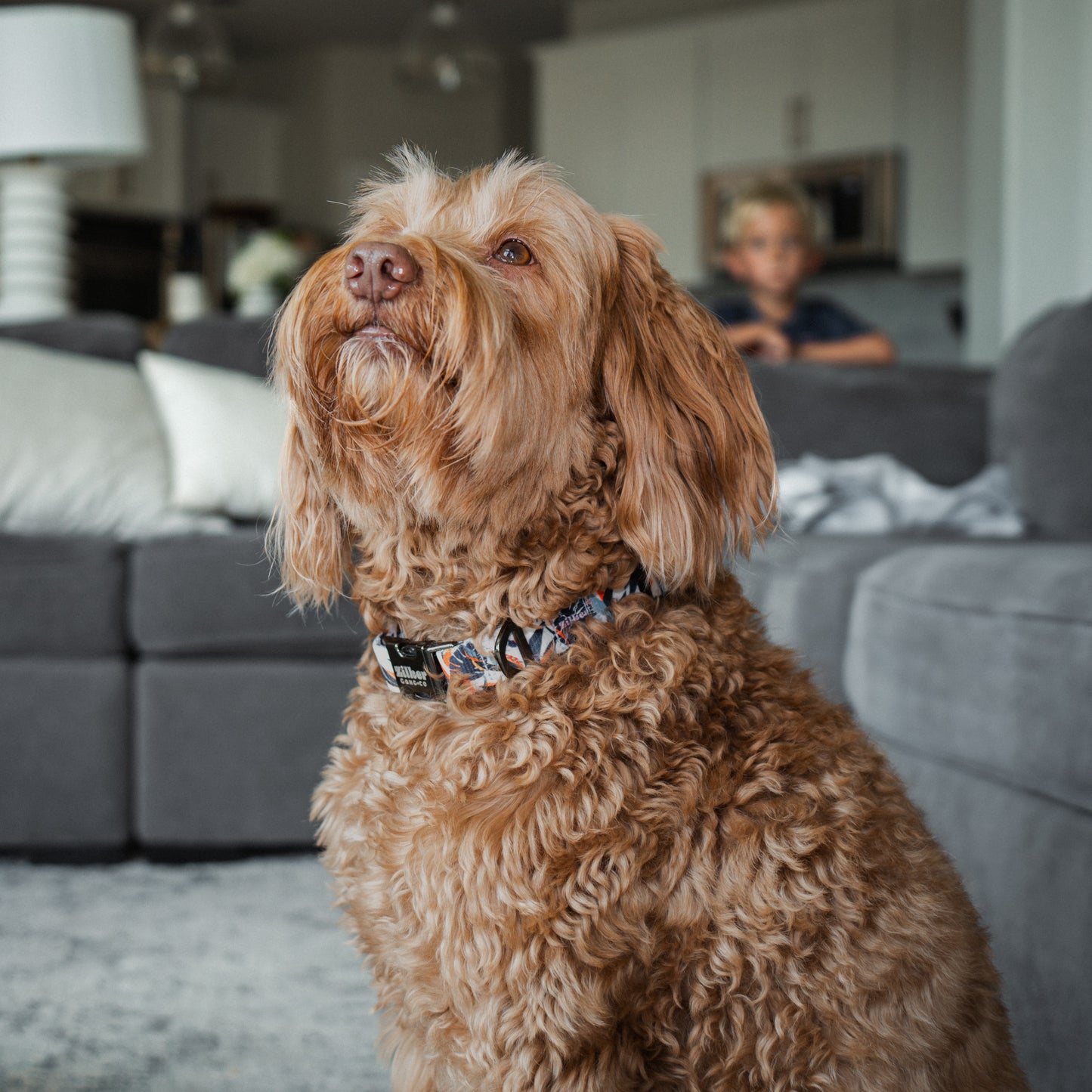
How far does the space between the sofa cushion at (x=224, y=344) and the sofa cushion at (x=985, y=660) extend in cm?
192

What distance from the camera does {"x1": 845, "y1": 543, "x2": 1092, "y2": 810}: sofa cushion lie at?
4.26ft

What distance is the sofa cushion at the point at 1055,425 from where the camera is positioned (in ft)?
8.24

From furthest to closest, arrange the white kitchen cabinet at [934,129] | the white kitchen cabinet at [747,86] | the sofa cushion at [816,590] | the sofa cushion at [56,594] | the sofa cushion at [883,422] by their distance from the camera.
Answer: the white kitchen cabinet at [747,86]
the white kitchen cabinet at [934,129]
the sofa cushion at [883,422]
the sofa cushion at [56,594]
the sofa cushion at [816,590]

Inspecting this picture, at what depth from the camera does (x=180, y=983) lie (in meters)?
1.77

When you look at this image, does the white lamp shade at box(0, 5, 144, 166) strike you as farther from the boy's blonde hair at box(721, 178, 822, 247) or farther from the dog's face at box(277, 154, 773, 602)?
the dog's face at box(277, 154, 773, 602)

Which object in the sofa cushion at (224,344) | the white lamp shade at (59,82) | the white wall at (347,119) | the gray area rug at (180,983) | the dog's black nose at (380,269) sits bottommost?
the gray area rug at (180,983)

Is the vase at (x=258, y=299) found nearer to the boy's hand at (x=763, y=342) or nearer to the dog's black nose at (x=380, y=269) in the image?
the boy's hand at (x=763, y=342)

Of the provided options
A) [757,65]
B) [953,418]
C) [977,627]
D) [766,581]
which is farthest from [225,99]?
[977,627]

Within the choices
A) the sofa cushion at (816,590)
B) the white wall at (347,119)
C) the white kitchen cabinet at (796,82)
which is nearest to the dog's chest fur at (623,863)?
the sofa cushion at (816,590)

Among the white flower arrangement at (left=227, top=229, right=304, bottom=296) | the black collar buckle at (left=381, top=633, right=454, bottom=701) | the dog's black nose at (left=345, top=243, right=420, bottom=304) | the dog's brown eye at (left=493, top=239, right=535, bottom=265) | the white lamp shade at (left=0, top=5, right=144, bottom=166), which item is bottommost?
the black collar buckle at (left=381, top=633, right=454, bottom=701)

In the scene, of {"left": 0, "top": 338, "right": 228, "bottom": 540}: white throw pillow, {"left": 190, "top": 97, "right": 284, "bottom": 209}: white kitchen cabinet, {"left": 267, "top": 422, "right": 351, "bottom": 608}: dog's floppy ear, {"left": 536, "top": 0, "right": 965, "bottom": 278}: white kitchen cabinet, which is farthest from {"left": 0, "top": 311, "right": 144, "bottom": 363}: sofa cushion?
{"left": 190, "top": 97, "right": 284, "bottom": 209}: white kitchen cabinet

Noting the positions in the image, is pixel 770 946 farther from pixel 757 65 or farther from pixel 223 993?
pixel 757 65

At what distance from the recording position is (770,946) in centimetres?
90

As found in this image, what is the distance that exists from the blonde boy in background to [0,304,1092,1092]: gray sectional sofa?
0.55 metres
